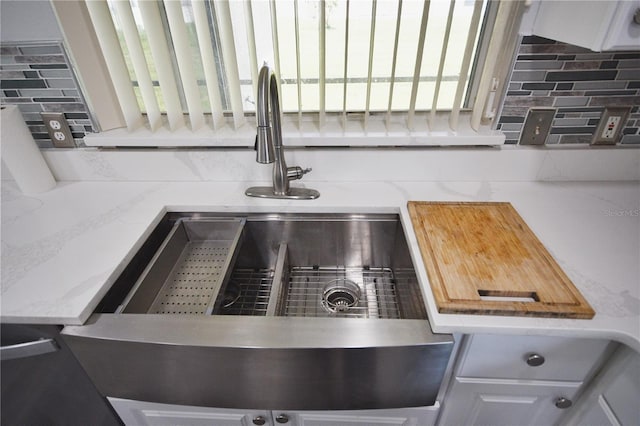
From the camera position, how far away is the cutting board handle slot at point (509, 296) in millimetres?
716

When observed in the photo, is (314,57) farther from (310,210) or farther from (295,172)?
(310,210)

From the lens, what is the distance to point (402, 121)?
117 centimetres

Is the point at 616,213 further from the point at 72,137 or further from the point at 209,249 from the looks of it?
the point at 72,137

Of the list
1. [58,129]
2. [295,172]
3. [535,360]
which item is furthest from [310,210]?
[58,129]

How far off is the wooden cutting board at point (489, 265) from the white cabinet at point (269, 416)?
0.35m

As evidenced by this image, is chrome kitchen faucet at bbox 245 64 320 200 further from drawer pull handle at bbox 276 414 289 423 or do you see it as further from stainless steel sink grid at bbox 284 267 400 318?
drawer pull handle at bbox 276 414 289 423

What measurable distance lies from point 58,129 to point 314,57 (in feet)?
3.03

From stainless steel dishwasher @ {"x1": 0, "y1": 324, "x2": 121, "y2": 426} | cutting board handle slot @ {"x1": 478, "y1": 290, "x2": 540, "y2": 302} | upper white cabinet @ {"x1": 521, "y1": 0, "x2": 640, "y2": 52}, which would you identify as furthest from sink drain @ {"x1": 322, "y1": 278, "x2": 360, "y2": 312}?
upper white cabinet @ {"x1": 521, "y1": 0, "x2": 640, "y2": 52}

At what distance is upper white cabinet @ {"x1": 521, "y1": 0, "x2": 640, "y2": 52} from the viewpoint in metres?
0.65

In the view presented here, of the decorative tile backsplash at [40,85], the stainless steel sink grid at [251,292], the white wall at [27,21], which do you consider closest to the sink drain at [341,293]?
the stainless steel sink grid at [251,292]

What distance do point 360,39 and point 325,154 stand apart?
1.22 ft

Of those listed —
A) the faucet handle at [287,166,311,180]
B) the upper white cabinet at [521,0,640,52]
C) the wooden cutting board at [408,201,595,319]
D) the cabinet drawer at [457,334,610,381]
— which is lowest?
the cabinet drawer at [457,334,610,381]

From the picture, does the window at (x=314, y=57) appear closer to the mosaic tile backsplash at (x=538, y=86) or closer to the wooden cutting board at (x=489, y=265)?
the mosaic tile backsplash at (x=538, y=86)

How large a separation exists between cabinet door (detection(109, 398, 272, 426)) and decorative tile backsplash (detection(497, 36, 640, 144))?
3.87ft
